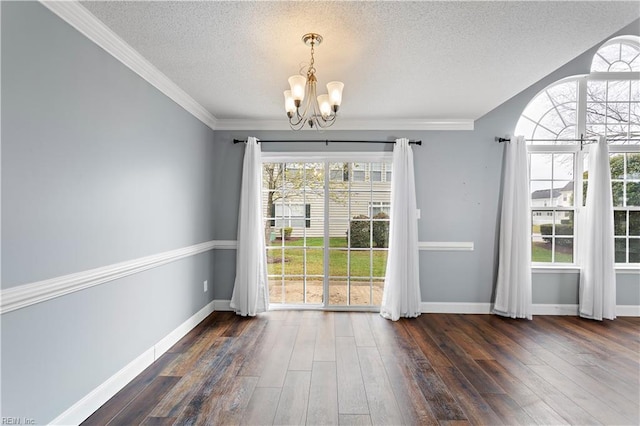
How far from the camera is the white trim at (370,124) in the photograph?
13.4ft

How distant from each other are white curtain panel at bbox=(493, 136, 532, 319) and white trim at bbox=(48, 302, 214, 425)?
3770 millimetres

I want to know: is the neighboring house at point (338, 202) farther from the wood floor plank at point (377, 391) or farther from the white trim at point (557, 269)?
the white trim at point (557, 269)

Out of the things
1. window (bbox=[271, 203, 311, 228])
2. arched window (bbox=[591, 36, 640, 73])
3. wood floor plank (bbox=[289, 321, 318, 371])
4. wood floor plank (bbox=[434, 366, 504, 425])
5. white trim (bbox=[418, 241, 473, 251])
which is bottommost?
wood floor plank (bbox=[434, 366, 504, 425])

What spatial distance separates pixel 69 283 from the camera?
1843 millimetres

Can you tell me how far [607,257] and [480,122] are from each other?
221 centimetres

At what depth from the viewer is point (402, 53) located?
234 centimetres

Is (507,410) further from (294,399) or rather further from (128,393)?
(128,393)

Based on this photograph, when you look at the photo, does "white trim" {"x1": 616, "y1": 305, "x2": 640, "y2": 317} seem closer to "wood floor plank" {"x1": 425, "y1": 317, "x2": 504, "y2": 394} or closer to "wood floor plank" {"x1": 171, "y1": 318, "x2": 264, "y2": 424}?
"wood floor plank" {"x1": 425, "y1": 317, "x2": 504, "y2": 394}

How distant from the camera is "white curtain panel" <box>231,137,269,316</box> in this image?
3.96 m

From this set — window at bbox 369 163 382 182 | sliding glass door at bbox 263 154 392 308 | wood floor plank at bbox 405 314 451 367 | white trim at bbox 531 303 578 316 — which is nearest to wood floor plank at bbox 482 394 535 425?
wood floor plank at bbox 405 314 451 367

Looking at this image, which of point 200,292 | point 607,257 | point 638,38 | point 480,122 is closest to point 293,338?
point 200,292

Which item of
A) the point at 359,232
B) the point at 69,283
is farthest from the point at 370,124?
the point at 69,283

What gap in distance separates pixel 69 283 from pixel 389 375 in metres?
2.29

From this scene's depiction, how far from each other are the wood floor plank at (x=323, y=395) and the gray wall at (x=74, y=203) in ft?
4.65
